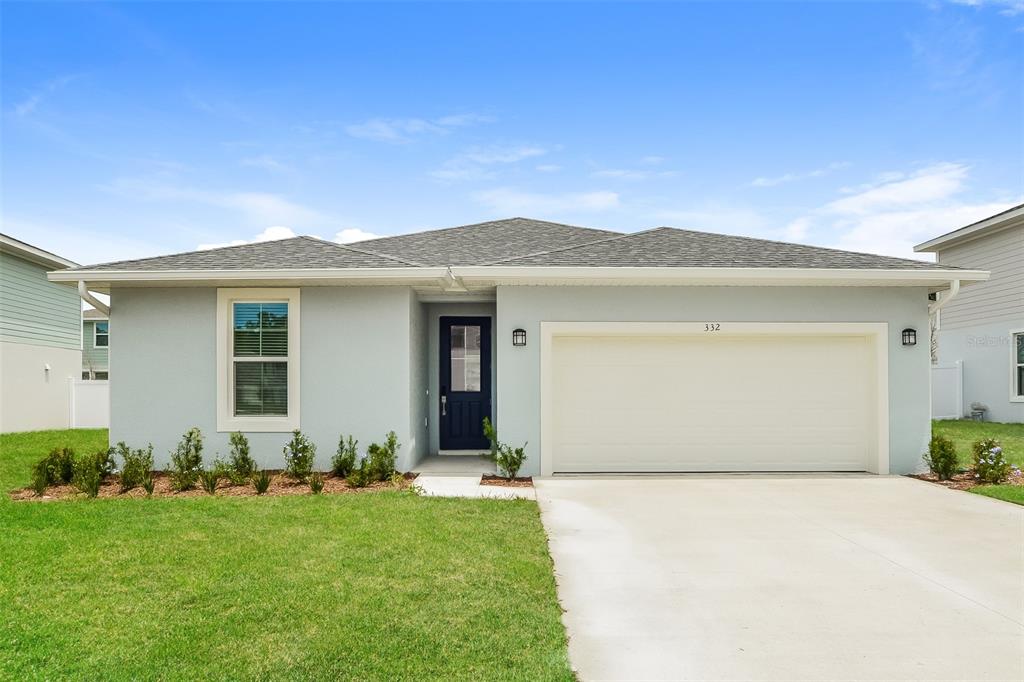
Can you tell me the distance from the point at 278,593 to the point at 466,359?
6.73 meters

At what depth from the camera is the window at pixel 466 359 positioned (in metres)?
10.5

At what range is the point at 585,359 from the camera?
29.0 feet

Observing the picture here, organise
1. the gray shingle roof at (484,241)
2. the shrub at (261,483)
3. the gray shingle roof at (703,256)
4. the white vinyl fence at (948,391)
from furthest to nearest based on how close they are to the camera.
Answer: the white vinyl fence at (948,391) → the gray shingle roof at (484,241) → the gray shingle roof at (703,256) → the shrub at (261,483)

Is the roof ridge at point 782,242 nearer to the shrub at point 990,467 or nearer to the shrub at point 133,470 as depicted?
the shrub at point 990,467

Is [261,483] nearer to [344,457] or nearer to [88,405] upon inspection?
[344,457]

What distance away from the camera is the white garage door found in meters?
8.83

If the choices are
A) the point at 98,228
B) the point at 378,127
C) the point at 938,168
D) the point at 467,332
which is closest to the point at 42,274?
the point at 98,228

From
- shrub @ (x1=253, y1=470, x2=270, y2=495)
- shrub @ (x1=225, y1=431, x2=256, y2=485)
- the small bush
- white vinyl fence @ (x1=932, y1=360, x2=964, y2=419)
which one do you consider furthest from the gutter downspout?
white vinyl fence @ (x1=932, y1=360, x2=964, y2=419)

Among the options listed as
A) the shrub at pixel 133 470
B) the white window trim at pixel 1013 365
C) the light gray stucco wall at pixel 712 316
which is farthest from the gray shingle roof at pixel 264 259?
the white window trim at pixel 1013 365

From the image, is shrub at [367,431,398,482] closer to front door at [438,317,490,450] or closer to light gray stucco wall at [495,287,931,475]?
light gray stucco wall at [495,287,931,475]

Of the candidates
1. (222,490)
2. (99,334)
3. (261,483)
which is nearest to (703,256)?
(261,483)

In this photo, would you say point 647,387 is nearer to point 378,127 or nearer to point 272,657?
point 272,657

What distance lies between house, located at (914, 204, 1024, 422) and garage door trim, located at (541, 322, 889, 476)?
10342mm

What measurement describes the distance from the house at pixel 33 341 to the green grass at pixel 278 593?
36.2 ft
